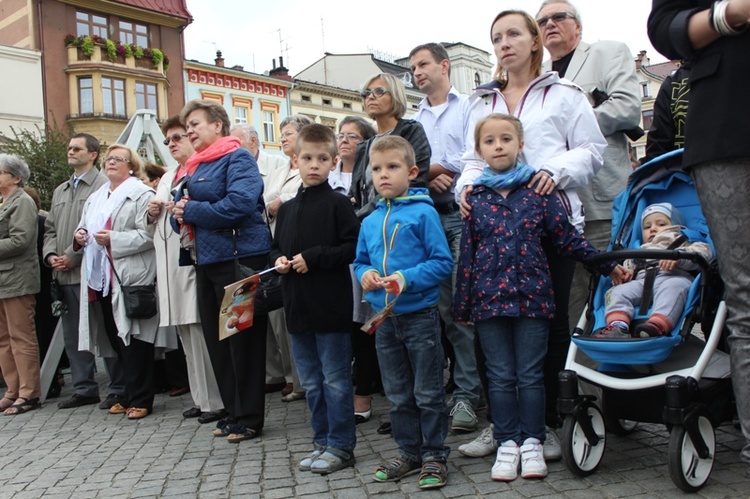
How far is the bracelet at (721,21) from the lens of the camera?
8.84 feet

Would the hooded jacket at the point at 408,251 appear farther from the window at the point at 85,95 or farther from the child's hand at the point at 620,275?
the window at the point at 85,95

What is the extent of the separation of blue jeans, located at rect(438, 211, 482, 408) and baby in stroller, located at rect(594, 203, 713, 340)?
1281 mm

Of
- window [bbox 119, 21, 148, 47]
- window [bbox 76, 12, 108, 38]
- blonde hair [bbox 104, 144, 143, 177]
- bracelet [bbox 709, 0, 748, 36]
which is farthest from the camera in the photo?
window [bbox 119, 21, 148, 47]

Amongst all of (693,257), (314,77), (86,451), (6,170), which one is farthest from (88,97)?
(693,257)

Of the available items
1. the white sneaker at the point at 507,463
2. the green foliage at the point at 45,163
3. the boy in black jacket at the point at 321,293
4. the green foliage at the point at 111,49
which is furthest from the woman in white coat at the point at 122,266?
the green foliage at the point at 111,49

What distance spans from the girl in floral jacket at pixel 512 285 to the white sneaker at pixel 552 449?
15 cm

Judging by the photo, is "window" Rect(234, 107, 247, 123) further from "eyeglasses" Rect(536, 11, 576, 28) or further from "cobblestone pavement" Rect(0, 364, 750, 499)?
"eyeglasses" Rect(536, 11, 576, 28)

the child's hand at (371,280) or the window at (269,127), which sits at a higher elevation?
the window at (269,127)

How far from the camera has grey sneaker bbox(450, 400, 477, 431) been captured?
181 inches

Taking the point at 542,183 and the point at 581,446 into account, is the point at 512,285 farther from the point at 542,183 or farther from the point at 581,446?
the point at 581,446

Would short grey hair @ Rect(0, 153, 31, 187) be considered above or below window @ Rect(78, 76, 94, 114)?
below

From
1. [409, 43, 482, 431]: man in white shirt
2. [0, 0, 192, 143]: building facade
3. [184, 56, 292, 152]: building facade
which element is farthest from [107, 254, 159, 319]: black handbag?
[184, 56, 292, 152]: building facade

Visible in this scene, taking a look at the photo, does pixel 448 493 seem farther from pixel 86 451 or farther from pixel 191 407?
pixel 191 407

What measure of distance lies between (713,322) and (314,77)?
57.9 metres
